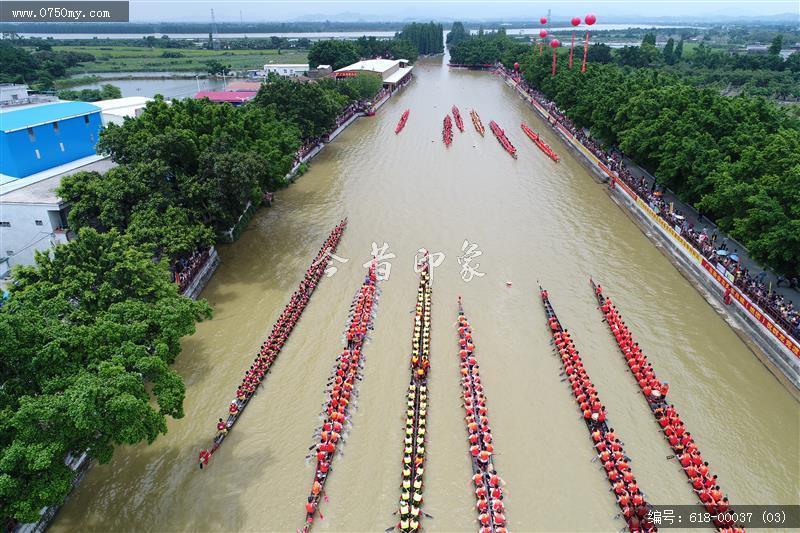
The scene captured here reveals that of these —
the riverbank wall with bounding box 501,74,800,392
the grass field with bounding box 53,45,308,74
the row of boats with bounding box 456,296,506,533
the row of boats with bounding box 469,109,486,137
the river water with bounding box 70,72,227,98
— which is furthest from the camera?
the grass field with bounding box 53,45,308,74

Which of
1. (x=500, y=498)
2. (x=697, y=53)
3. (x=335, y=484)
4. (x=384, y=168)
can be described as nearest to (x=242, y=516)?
(x=335, y=484)

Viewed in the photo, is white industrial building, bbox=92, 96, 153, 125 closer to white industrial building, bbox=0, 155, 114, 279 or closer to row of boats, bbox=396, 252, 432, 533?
white industrial building, bbox=0, 155, 114, 279

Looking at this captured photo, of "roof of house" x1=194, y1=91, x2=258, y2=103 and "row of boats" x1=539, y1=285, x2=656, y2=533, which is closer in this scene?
"row of boats" x1=539, y1=285, x2=656, y2=533

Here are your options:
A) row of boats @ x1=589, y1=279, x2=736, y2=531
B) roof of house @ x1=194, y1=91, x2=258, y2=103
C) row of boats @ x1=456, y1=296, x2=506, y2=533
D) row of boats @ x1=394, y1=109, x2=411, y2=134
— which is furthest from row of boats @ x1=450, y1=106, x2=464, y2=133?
row of boats @ x1=456, y1=296, x2=506, y2=533

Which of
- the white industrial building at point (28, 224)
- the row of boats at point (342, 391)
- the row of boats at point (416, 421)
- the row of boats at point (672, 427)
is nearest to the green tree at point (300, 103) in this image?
the white industrial building at point (28, 224)

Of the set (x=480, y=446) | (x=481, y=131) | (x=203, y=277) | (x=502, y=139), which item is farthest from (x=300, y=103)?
(x=480, y=446)
